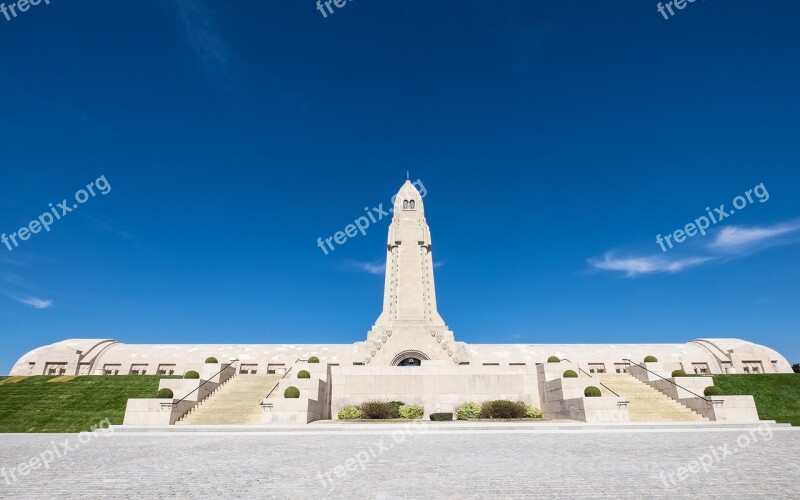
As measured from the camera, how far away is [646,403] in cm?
2391

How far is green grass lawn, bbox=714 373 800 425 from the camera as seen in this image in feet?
80.3

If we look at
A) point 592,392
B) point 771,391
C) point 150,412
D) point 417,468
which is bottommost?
point 417,468

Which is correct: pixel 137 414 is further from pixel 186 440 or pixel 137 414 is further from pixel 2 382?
pixel 2 382

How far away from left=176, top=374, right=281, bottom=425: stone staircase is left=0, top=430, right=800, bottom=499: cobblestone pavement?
8289mm

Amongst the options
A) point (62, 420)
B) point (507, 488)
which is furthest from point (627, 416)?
point (62, 420)

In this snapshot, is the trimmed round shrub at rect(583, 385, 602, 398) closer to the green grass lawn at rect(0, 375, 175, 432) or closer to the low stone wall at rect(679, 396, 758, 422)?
the low stone wall at rect(679, 396, 758, 422)

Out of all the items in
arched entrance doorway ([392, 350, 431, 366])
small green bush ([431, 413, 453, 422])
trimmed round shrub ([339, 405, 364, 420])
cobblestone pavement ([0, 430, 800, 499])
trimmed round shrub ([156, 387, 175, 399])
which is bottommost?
cobblestone pavement ([0, 430, 800, 499])

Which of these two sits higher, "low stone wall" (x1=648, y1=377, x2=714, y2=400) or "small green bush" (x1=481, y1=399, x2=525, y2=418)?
"low stone wall" (x1=648, y1=377, x2=714, y2=400)

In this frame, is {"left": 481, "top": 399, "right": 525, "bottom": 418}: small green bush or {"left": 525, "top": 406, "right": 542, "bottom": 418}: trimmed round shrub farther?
{"left": 525, "top": 406, "right": 542, "bottom": 418}: trimmed round shrub

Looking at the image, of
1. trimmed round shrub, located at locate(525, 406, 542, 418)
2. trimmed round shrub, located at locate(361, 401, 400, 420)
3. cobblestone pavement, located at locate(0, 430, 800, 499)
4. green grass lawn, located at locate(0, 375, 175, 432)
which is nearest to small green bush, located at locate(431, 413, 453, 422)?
trimmed round shrub, located at locate(361, 401, 400, 420)

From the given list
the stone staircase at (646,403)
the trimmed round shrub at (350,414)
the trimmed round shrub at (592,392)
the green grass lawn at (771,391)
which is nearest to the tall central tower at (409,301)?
the trimmed round shrub at (350,414)

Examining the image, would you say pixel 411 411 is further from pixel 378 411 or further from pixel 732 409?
pixel 732 409

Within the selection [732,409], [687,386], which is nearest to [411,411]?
[687,386]

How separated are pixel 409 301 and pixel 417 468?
30966 mm
